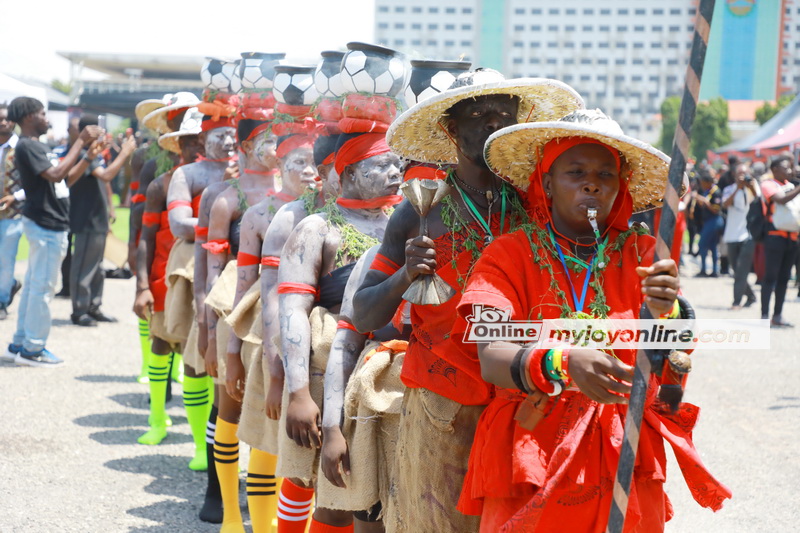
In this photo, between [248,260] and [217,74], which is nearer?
[248,260]

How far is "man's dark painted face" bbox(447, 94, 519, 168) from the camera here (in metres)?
2.93

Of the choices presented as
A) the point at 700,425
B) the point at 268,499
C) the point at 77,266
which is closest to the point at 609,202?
the point at 268,499

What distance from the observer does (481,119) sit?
294 centimetres

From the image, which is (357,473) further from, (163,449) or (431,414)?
(163,449)

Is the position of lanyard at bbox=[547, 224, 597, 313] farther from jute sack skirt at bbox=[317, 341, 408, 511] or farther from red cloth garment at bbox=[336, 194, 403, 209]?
red cloth garment at bbox=[336, 194, 403, 209]

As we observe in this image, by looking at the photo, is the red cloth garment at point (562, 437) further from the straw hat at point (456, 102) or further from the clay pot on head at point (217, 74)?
the clay pot on head at point (217, 74)

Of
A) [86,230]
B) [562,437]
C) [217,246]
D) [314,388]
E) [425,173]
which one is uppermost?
[425,173]

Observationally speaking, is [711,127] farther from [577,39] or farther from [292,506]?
[577,39]

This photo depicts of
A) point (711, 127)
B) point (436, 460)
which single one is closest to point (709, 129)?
point (711, 127)

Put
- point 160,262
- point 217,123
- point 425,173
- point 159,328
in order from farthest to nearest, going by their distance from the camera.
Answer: point 160,262
point 159,328
point 217,123
point 425,173

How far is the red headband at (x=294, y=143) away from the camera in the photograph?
446cm

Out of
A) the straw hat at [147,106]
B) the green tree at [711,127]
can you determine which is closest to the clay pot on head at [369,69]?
the straw hat at [147,106]

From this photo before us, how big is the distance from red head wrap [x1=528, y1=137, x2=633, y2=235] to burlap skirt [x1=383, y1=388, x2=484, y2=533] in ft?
2.03

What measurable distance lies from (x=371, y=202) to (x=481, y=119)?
88 centimetres
